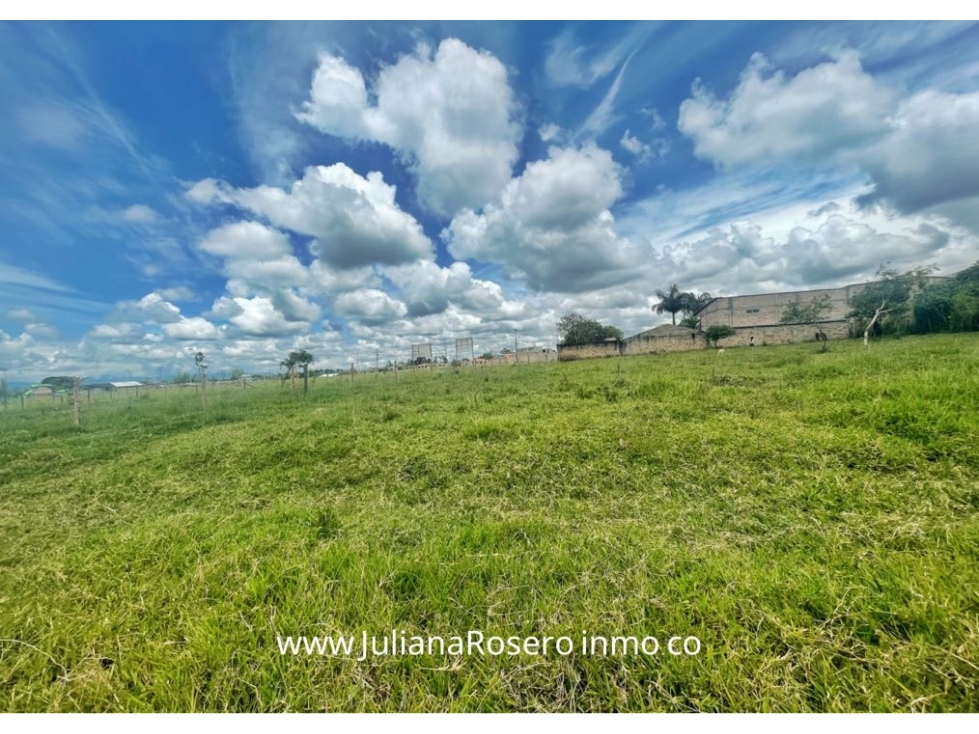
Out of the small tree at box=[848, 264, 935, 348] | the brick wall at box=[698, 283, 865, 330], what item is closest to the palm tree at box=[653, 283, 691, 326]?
the brick wall at box=[698, 283, 865, 330]

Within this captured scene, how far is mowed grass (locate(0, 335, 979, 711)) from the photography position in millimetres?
1278

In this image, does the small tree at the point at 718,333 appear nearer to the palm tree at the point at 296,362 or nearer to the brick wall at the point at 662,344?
the brick wall at the point at 662,344

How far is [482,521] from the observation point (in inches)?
101

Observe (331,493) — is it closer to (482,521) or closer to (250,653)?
(482,521)

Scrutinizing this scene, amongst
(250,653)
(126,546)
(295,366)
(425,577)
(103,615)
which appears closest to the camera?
(250,653)

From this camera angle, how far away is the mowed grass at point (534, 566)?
1.28 metres

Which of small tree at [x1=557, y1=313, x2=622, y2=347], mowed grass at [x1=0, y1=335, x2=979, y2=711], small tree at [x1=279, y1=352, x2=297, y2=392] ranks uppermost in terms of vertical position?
small tree at [x1=557, y1=313, x2=622, y2=347]

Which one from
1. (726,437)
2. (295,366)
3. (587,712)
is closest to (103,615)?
(587,712)

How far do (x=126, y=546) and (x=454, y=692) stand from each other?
8.12 ft

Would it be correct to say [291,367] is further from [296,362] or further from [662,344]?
[662,344]

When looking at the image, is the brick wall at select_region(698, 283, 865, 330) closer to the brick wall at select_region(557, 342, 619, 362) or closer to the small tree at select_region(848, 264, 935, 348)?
the brick wall at select_region(557, 342, 619, 362)

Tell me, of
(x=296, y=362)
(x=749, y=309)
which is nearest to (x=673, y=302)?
(x=749, y=309)

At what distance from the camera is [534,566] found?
1882mm

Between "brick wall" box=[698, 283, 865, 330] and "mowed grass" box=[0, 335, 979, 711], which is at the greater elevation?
"brick wall" box=[698, 283, 865, 330]
